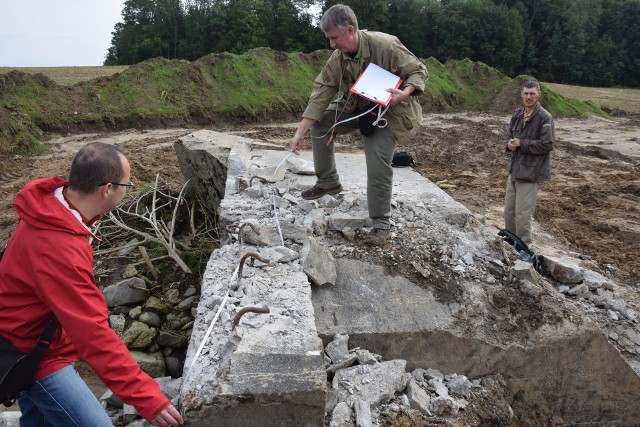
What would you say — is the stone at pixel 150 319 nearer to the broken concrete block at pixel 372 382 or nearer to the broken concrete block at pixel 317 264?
the broken concrete block at pixel 317 264

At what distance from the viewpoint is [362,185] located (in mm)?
5312

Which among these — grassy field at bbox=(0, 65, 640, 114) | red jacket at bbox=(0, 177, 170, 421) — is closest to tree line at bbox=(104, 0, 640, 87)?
grassy field at bbox=(0, 65, 640, 114)

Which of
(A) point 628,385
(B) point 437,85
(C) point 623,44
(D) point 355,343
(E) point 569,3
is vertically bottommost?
(A) point 628,385

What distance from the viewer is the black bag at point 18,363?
1945 millimetres

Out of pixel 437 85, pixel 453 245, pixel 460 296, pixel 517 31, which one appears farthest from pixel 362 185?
pixel 517 31

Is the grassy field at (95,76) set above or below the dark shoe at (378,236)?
above

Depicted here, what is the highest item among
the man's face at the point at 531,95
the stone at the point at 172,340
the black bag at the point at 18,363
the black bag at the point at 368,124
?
the man's face at the point at 531,95

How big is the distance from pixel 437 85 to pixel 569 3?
28.4m

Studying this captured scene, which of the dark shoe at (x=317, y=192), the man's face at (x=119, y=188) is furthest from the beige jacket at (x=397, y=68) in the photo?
the man's face at (x=119, y=188)

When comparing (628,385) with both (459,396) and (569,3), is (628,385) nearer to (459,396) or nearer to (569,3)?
(459,396)

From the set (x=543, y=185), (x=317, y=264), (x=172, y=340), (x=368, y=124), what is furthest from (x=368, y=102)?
(x=543, y=185)

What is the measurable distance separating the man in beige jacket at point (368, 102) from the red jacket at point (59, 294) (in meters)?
2.36

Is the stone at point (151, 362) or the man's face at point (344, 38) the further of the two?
the stone at point (151, 362)

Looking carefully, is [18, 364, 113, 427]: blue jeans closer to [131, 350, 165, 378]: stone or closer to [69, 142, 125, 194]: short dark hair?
[69, 142, 125, 194]: short dark hair
